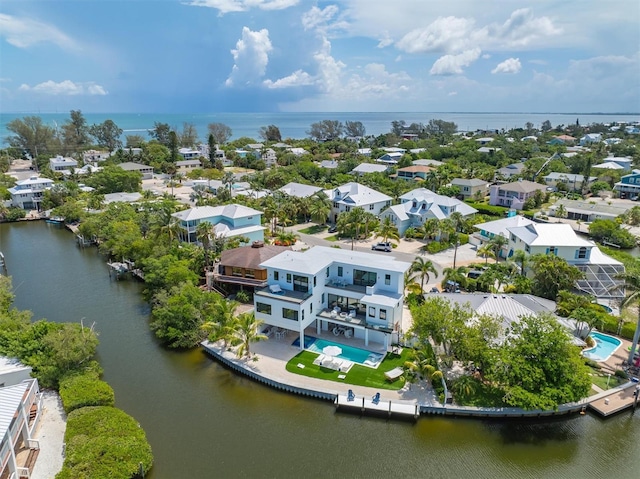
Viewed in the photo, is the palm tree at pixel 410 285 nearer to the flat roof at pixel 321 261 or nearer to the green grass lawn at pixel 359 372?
the flat roof at pixel 321 261

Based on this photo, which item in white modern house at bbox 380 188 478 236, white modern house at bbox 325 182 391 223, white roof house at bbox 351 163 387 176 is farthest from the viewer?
white roof house at bbox 351 163 387 176

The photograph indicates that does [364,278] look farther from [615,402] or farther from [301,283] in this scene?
[615,402]

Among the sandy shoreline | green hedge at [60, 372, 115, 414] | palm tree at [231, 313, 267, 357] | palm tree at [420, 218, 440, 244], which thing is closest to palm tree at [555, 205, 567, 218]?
palm tree at [420, 218, 440, 244]

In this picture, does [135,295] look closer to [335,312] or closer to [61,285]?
[61,285]

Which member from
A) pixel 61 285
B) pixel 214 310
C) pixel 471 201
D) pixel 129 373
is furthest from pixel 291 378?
pixel 471 201

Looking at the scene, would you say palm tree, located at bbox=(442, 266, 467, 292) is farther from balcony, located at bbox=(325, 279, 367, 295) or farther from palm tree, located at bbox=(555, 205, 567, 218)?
palm tree, located at bbox=(555, 205, 567, 218)

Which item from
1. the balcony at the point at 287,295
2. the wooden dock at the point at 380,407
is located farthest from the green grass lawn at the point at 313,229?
the wooden dock at the point at 380,407

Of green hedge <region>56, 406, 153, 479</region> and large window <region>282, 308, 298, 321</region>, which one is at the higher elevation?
large window <region>282, 308, 298, 321</region>

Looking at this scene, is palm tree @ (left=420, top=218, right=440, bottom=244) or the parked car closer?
the parked car
